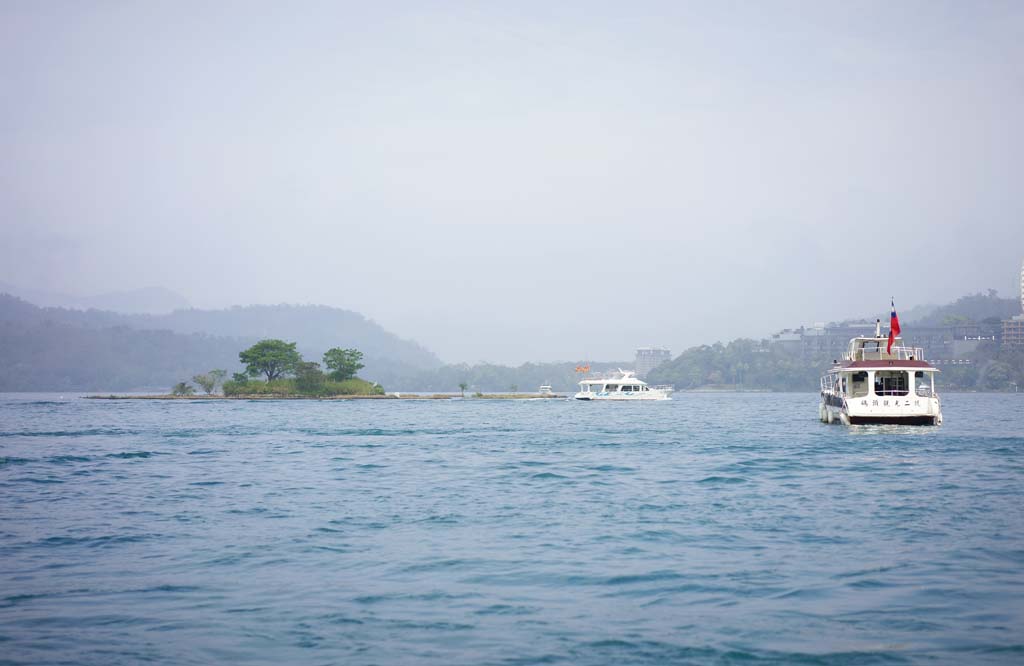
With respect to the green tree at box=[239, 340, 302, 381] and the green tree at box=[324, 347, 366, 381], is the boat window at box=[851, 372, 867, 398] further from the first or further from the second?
the green tree at box=[239, 340, 302, 381]

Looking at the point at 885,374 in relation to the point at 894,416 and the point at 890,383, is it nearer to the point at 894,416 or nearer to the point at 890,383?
the point at 890,383

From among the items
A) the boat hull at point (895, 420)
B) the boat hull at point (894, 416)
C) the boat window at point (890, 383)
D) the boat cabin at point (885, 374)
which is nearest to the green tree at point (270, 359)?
the boat cabin at point (885, 374)

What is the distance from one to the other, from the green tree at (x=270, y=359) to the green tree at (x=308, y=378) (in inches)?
68.9

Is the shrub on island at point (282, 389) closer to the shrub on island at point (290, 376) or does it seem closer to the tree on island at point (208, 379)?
the shrub on island at point (290, 376)

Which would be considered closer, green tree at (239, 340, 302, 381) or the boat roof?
the boat roof

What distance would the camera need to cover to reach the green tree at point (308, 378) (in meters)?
140

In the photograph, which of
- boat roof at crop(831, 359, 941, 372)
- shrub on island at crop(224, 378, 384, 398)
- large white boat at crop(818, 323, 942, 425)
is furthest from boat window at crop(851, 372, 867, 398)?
shrub on island at crop(224, 378, 384, 398)

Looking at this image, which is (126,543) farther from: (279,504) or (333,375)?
(333,375)

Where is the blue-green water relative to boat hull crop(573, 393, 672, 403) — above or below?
below

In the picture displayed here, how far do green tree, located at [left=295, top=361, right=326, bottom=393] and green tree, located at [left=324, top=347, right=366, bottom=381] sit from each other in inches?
125

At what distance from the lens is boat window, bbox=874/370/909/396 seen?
171 ft

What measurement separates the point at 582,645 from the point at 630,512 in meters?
10.9

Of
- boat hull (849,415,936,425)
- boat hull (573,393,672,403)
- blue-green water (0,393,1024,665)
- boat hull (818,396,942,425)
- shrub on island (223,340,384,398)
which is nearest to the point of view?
blue-green water (0,393,1024,665)

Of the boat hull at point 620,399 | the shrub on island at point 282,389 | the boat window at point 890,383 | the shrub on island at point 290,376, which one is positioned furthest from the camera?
the shrub on island at point 290,376
